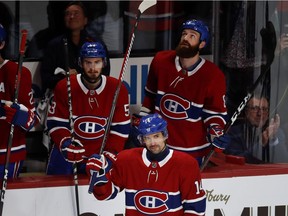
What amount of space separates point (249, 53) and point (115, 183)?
2.25 metres

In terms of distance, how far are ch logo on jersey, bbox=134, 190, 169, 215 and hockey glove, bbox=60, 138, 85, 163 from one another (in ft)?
2.28

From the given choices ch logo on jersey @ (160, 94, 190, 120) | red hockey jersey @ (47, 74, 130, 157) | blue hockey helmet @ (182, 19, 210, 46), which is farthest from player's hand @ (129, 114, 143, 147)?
blue hockey helmet @ (182, 19, 210, 46)

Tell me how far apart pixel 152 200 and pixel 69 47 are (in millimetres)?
1917

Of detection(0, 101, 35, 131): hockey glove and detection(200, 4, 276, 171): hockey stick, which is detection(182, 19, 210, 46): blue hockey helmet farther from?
detection(0, 101, 35, 131): hockey glove

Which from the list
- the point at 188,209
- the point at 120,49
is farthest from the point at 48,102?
the point at 188,209

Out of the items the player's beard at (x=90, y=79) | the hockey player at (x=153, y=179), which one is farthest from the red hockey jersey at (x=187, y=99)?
the hockey player at (x=153, y=179)

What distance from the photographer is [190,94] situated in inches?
360

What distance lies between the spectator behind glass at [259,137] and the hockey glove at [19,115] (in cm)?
188

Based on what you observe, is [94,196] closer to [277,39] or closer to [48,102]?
[48,102]

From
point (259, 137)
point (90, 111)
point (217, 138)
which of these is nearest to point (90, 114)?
point (90, 111)

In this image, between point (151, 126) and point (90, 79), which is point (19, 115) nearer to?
point (90, 79)

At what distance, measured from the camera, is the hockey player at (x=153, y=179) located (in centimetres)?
801

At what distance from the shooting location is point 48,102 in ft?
32.1

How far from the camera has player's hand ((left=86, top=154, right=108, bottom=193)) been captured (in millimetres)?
8070
